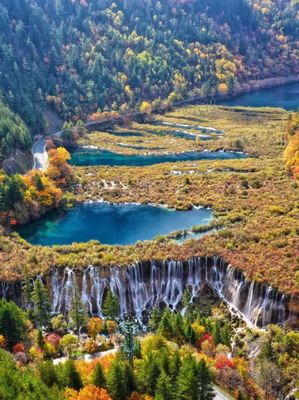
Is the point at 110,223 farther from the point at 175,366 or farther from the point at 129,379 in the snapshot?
the point at 175,366

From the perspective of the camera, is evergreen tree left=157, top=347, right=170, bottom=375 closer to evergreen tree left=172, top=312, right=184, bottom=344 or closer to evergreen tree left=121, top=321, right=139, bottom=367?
evergreen tree left=121, top=321, right=139, bottom=367

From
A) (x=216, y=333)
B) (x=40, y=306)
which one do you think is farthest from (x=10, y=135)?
(x=216, y=333)

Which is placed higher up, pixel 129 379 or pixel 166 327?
pixel 129 379

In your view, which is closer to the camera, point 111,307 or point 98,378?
point 98,378

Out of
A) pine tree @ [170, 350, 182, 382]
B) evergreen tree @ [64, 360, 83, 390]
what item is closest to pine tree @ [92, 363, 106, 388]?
evergreen tree @ [64, 360, 83, 390]

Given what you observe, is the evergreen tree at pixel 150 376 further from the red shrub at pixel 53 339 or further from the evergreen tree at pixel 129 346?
the red shrub at pixel 53 339

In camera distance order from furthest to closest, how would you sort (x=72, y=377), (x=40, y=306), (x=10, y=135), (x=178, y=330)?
(x=10, y=135)
(x=40, y=306)
(x=178, y=330)
(x=72, y=377)

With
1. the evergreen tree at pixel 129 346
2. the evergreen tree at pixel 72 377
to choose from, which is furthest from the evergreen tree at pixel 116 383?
the evergreen tree at pixel 129 346
